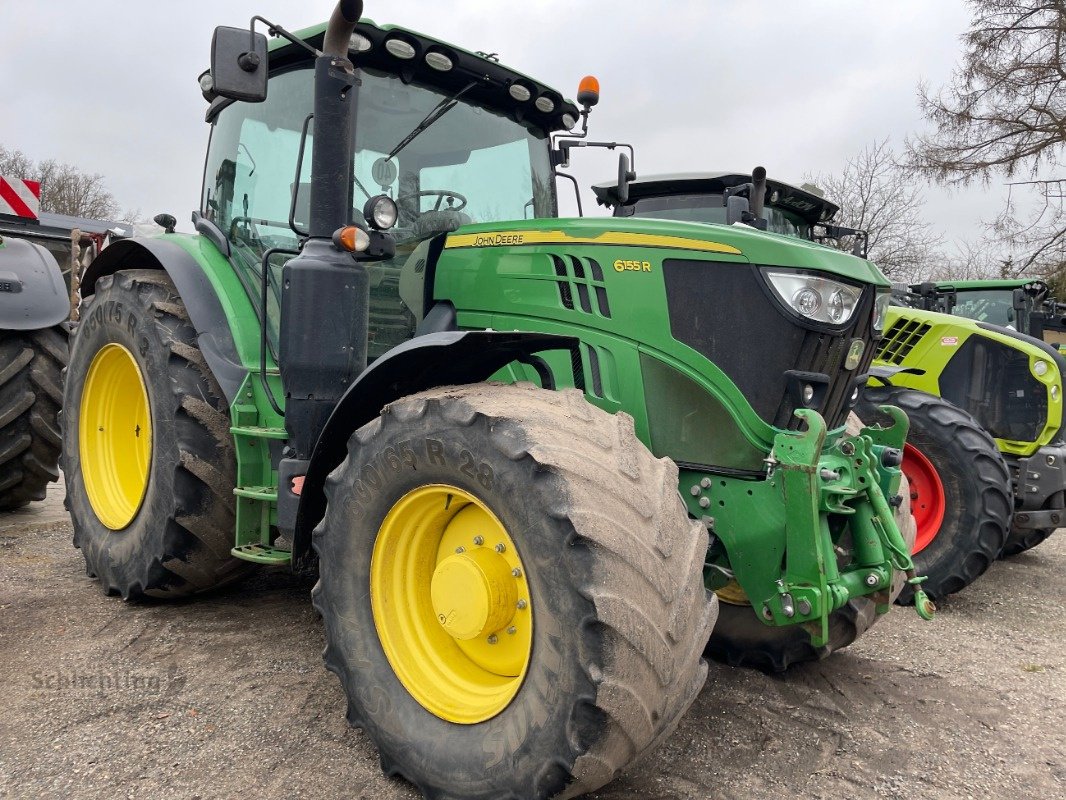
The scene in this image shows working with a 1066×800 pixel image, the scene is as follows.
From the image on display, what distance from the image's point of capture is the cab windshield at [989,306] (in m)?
7.95

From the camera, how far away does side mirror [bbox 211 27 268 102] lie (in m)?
2.61

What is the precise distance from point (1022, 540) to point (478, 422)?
17.5 ft

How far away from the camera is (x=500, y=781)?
7.02 feet

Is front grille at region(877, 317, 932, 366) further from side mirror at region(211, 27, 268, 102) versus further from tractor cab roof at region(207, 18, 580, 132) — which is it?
side mirror at region(211, 27, 268, 102)

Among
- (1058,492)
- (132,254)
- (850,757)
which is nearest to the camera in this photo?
(850,757)

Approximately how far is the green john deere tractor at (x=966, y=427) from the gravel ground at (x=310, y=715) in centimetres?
77

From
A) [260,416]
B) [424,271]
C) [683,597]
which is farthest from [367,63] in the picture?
[683,597]

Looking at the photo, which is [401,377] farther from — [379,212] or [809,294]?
[809,294]

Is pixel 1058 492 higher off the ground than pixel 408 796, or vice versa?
pixel 1058 492

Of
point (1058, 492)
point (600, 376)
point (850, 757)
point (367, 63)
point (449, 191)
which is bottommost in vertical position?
point (850, 757)

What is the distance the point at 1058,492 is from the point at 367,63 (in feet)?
15.4

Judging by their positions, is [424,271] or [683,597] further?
[424,271]

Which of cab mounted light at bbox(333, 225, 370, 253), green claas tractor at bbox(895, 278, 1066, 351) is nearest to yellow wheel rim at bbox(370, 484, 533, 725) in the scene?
cab mounted light at bbox(333, 225, 370, 253)

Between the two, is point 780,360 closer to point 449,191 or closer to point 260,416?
point 449,191
